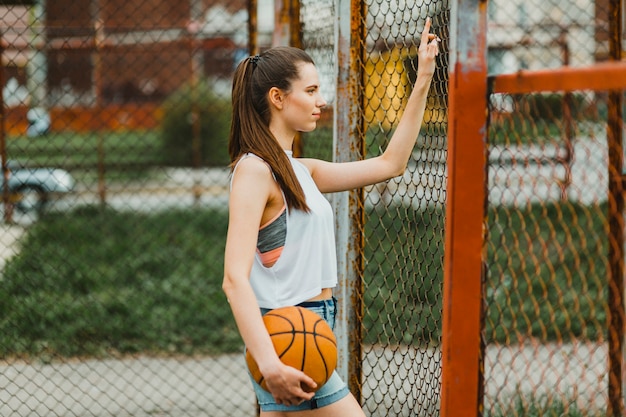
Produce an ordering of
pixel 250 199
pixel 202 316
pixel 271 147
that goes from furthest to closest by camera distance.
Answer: pixel 202 316, pixel 271 147, pixel 250 199

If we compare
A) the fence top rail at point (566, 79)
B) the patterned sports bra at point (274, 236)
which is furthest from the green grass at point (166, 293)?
the fence top rail at point (566, 79)

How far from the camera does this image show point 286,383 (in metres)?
2.48

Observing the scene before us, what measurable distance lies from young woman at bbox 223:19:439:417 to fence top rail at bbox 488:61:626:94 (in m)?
0.66

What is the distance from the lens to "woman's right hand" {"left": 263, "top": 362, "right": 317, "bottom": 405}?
2477 mm

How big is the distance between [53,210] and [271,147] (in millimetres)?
8962

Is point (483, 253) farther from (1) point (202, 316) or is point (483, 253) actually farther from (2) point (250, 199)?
(1) point (202, 316)

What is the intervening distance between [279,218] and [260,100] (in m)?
0.46

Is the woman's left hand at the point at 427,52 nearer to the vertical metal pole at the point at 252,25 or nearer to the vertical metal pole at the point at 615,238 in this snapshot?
the vertical metal pole at the point at 615,238

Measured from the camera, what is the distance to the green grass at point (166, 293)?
615cm

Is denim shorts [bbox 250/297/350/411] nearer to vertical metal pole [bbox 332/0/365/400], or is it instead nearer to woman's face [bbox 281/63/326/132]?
woman's face [bbox 281/63/326/132]

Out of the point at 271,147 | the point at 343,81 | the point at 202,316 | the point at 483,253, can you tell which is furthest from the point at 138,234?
the point at 483,253

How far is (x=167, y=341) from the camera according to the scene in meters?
6.51

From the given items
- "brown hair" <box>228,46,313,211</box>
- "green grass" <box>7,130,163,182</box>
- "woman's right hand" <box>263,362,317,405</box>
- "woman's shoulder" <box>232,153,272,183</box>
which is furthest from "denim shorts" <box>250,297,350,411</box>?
"green grass" <box>7,130,163,182</box>

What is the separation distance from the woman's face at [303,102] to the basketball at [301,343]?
671 millimetres
